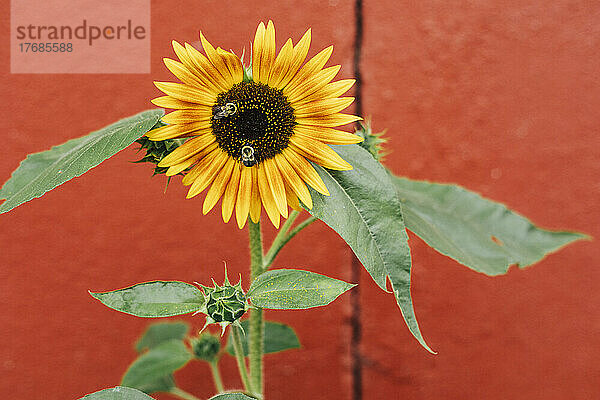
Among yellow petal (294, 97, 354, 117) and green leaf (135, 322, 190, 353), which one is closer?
yellow petal (294, 97, 354, 117)

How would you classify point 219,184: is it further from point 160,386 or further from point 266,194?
point 160,386

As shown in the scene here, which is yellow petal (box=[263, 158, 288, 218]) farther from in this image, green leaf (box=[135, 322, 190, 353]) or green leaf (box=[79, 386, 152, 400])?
green leaf (box=[135, 322, 190, 353])

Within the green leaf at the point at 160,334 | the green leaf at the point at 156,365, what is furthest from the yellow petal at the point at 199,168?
the green leaf at the point at 160,334

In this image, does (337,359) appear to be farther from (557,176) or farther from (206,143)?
(206,143)

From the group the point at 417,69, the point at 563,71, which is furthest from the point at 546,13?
the point at 417,69

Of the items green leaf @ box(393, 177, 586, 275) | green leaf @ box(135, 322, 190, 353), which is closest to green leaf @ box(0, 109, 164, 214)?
green leaf @ box(393, 177, 586, 275)

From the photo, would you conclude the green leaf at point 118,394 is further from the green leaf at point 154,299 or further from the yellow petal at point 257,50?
the yellow petal at point 257,50

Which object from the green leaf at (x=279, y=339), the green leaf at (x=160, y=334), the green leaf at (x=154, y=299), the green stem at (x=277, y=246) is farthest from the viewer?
the green leaf at (x=160, y=334)

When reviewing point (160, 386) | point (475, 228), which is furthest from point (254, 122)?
point (160, 386)
